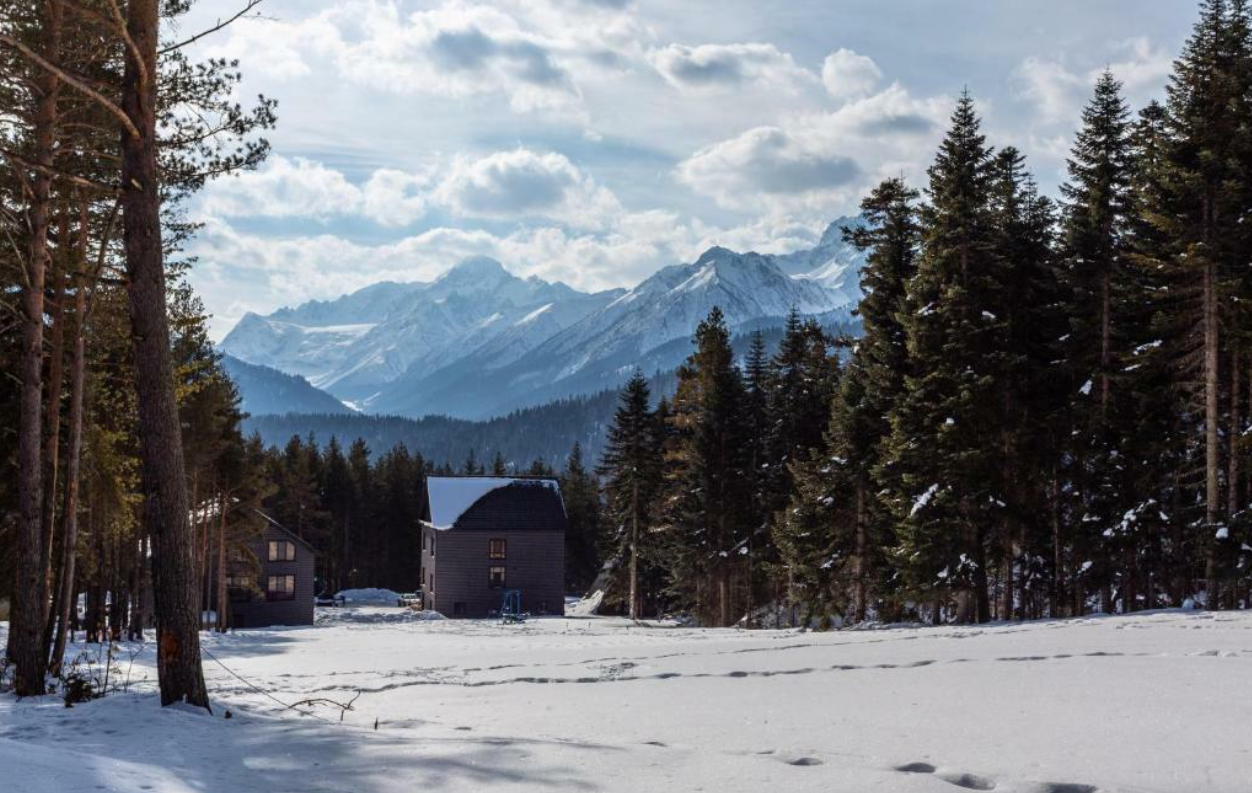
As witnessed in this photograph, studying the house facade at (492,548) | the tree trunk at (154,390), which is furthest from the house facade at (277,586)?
the tree trunk at (154,390)

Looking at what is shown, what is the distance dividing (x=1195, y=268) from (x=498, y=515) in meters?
52.1

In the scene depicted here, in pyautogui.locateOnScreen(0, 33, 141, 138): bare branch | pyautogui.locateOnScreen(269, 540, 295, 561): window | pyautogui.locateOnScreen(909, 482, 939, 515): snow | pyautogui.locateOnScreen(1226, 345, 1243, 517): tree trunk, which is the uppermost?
pyautogui.locateOnScreen(0, 33, 141, 138): bare branch

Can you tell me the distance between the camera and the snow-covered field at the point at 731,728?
612 cm

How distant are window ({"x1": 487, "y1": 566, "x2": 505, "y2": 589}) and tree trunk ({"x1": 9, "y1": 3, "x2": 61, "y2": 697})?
52.8m

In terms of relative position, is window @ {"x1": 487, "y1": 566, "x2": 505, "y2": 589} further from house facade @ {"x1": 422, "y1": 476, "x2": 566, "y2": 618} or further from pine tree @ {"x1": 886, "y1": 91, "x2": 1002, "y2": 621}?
pine tree @ {"x1": 886, "y1": 91, "x2": 1002, "y2": 621}

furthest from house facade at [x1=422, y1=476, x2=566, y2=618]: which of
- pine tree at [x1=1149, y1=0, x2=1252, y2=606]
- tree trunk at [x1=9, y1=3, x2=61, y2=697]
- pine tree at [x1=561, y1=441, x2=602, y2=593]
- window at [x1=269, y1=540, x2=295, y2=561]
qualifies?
tree trunk at [x1=9, y1=3, x2=61, y2=697]

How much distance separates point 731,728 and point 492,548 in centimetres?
5977

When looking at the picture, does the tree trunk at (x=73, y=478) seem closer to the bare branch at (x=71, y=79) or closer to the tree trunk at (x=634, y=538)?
the bare branch at (x=71, y=79)

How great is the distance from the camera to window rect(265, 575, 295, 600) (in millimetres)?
63750

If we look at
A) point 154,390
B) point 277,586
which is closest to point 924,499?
point 154,390

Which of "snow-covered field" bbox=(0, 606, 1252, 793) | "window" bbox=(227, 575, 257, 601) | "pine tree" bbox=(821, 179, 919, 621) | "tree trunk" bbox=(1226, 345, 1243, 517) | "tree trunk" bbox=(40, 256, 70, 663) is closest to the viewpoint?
"snow-covered field" bbox=(0, 606, 1252, 793)

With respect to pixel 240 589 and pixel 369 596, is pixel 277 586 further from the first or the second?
pixel 369 596

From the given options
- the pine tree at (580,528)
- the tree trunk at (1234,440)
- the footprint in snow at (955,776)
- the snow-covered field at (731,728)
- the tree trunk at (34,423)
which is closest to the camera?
the footprint in snow at (955,776)

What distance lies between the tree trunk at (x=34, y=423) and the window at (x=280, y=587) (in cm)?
5242
